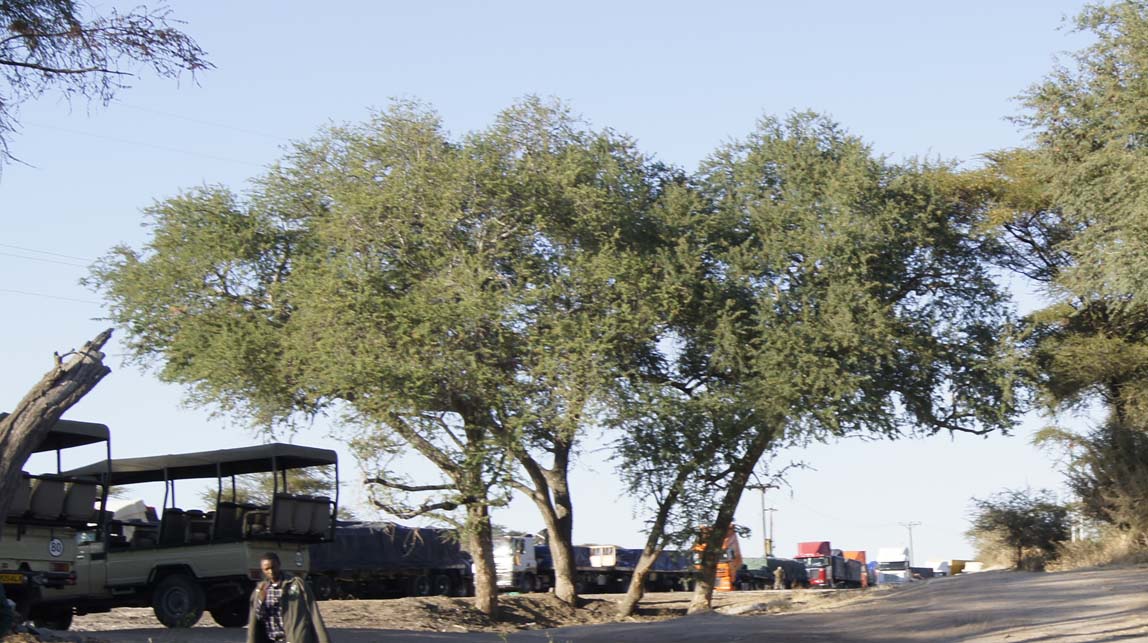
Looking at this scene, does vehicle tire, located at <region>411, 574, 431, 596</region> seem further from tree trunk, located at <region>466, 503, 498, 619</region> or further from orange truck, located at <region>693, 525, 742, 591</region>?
orange truck, located at <region>693, 525, 742, 591</region>

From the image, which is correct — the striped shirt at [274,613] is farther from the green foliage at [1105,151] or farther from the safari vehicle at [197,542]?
the green foliage at [1105,151]

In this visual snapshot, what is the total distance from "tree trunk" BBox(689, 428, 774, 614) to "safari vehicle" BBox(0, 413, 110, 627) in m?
15.9

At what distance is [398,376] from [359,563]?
14558 millimetres

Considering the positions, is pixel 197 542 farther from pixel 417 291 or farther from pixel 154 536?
pixel 417 291

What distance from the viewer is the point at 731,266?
31.5 metres

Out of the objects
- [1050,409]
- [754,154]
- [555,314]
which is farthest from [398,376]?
[1050,409]

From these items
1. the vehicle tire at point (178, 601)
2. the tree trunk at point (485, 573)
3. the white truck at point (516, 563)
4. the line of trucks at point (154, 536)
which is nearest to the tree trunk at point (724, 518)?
the tree trunk at point (485, 573)

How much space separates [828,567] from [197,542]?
48108mm

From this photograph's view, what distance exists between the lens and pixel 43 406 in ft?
43.7

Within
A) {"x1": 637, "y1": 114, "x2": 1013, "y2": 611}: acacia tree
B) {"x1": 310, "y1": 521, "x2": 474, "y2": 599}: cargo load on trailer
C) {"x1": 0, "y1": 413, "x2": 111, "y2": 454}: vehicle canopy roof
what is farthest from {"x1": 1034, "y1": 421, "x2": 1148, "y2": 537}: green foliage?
{"x1": 0, "y1": 413, "x2": 111, "y2": 454}: vehicle canopy roof

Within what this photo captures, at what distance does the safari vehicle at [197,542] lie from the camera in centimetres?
2125

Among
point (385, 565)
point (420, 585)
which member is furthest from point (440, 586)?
point (385, 565)

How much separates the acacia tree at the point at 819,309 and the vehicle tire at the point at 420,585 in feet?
39.1

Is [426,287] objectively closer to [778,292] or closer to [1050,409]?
[778,292]
